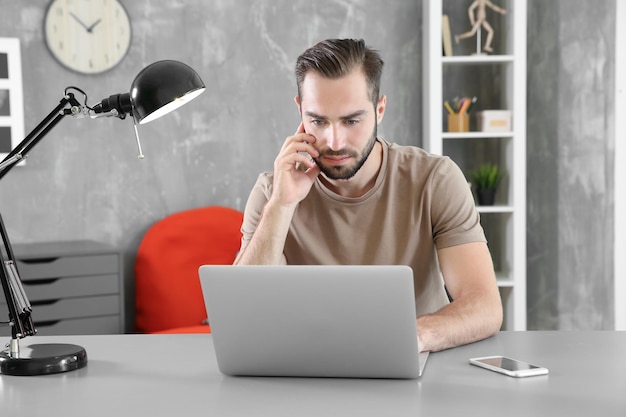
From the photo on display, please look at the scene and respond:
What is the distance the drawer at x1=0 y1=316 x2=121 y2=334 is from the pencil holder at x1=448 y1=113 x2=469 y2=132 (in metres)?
1.85

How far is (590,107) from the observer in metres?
3.90

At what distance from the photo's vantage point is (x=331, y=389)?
4.63 ft

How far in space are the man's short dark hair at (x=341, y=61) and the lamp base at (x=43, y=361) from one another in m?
0.98

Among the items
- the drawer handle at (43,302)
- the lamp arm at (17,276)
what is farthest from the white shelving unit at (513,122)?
the lamp arm at (17,276)

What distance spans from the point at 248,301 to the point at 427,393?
343 mm

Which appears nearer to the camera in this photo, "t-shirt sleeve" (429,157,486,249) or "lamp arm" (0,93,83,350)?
"lamp arm" (0,93,83,350)

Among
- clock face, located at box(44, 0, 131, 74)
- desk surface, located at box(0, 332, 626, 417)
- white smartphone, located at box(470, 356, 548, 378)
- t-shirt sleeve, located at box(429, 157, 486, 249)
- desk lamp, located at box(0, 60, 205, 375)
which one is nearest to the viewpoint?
desk surface, located at box(0, 332, 626, 417)

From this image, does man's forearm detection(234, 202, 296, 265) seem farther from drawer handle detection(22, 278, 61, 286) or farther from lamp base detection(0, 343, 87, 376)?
drawer handle detection(22, 278, 61, 286)

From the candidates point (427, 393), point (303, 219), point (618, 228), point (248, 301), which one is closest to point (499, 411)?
point (427, 393)

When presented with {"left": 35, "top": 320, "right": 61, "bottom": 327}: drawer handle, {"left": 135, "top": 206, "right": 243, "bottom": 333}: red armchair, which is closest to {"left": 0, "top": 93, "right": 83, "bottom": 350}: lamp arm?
{"left": 35, "top": 320, "right": 61, "bottom": 327}: drawer handle

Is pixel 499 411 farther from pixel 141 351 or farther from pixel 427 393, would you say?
pixel 141 351

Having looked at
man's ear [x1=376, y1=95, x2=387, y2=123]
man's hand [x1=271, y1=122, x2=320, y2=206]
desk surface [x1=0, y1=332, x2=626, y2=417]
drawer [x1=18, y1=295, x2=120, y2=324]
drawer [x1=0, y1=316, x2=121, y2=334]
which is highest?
man's ear [x1=376, y1=95, x2=387, y2=123]

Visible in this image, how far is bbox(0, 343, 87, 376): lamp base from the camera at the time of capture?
5.11ft

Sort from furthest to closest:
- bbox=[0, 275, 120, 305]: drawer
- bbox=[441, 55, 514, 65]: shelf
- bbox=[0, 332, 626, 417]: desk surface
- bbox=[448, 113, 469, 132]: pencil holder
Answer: bbox=[448, 113, 469, 132]: pencil holder
bbox=[441, 55, 514, 65]: shelf
bbox=[0, 275, 120, 305]: drawer
bbox=[0, 332, 626, 417]: desk surface
